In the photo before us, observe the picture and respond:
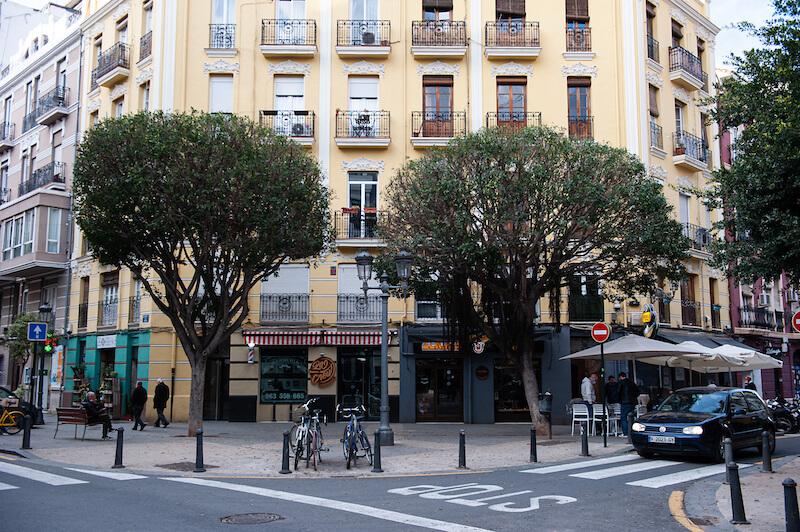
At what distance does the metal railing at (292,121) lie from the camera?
1061 inches

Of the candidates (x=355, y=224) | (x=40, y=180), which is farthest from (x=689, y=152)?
(x=40, y=180)

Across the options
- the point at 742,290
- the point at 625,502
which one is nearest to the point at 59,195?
the point at 625,502

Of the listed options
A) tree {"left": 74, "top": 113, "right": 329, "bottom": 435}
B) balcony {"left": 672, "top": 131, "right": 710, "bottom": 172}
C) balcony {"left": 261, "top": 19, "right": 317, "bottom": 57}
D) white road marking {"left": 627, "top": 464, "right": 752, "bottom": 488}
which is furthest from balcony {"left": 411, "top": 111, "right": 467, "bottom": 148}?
white road marking {"left": 627, "top": 464, "right": 752, "bottom": 488}

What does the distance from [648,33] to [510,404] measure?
51.1 ft

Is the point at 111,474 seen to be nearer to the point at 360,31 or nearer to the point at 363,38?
the point at 363,38

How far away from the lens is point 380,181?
27.0 metres

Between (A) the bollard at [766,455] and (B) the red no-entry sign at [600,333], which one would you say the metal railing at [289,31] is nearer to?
(B) the red no-entry sign at [600,333]

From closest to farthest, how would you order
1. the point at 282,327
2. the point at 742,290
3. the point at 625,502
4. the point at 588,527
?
the point at 588,527
the point at 625,502
the point at 282,327
the point at 742,290

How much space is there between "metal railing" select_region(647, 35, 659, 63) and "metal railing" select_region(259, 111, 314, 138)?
13.4m

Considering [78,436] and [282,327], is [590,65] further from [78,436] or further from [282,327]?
[78,436]

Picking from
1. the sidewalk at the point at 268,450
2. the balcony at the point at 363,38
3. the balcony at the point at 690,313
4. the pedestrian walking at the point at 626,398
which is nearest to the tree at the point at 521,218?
the pedestrian walking at the point at 626,398

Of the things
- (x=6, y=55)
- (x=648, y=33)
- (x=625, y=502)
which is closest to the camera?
(x=625, y=502)

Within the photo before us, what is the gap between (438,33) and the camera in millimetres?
27578

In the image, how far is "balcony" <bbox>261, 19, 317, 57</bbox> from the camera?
1073 inches
